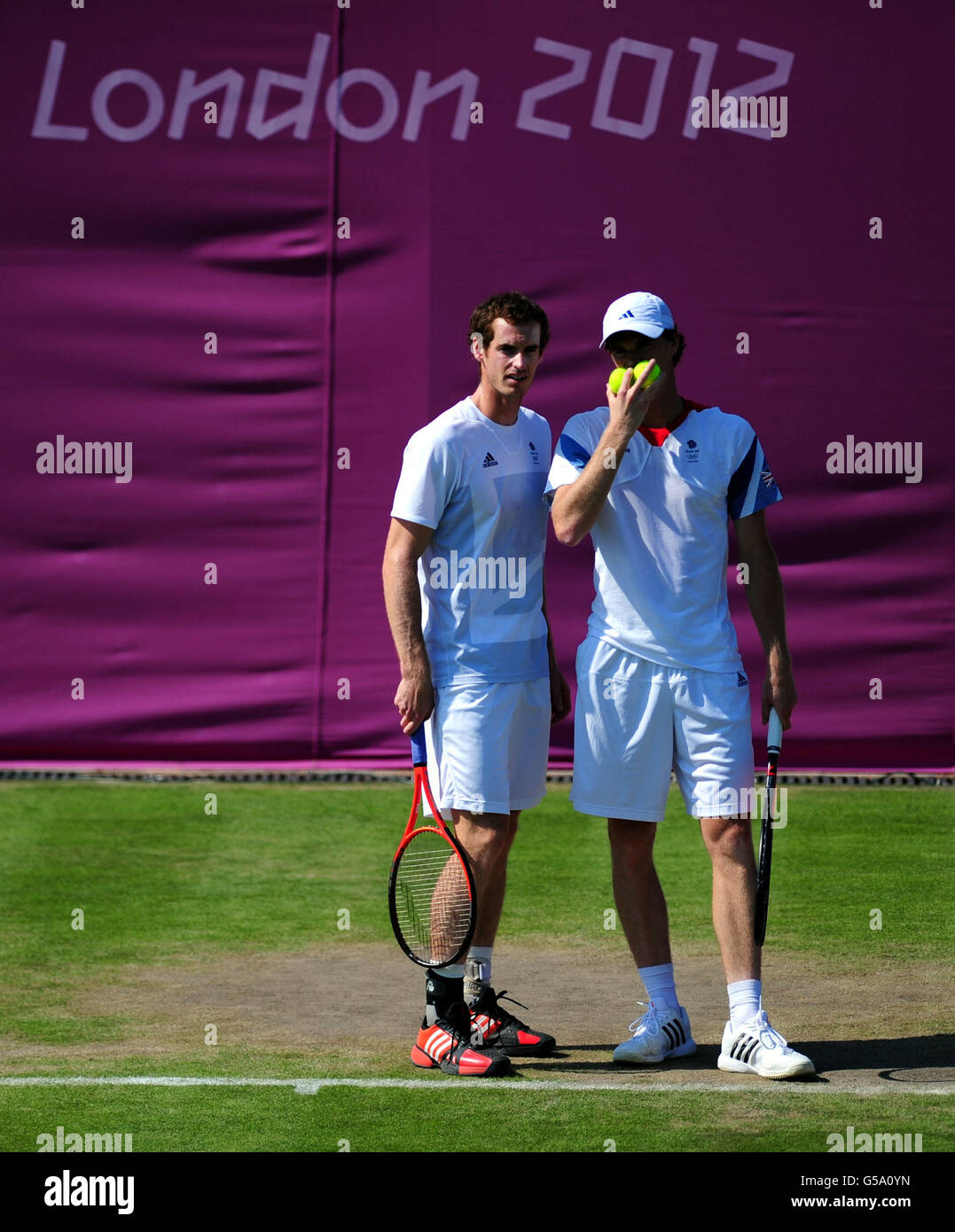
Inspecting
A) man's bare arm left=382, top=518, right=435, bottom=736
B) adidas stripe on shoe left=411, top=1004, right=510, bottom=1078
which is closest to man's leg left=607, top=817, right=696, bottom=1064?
adidas stripe on shoe left=411, top=1004, right=510, bottom=1078

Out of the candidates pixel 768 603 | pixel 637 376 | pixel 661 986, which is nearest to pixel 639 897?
pixel 661 986

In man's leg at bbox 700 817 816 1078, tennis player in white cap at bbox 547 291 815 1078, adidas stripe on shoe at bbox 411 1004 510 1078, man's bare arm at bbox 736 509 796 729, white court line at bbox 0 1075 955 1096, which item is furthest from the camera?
man's bare arm at bbox 736 509 796 729

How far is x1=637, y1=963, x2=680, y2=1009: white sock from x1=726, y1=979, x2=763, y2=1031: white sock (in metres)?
0.18

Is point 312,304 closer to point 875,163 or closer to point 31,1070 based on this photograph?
point 875,163

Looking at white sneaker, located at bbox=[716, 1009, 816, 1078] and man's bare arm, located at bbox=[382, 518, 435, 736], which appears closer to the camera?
white sneaker, located at bbox=[716, 1009, 816, 1078]

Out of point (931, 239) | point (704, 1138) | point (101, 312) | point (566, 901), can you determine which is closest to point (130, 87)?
point (101, 312)

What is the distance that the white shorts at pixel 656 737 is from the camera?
4812mm

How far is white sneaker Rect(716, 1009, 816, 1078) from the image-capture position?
4547 mm

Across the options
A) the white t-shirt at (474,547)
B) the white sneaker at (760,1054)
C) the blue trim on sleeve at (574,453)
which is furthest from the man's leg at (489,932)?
the blue trim on sleeve at (574,453)

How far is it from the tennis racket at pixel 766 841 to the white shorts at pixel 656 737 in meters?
0.15

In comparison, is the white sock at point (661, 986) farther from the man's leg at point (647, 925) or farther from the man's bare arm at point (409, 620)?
the man's bare arm at point (409, 620)

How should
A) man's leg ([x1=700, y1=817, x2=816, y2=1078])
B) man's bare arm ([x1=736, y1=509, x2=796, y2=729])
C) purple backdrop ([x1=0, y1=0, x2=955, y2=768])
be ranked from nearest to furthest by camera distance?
man's leg ([x1=700, y1=817, x2=816, y2=1078]) → man's bare arm ([x1=736, y1=509, x2=796, y2=729]) → purple backdrop ([x1=0, y1=0, x2=955, y2=768])

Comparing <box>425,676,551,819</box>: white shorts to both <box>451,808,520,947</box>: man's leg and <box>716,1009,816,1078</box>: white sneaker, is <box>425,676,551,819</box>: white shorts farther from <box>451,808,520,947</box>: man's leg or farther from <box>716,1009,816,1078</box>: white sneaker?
<box>716,1009,816,1078</box>: white sneaker

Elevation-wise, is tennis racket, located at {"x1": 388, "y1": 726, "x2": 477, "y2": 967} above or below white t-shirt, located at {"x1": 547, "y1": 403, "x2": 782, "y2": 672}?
below
